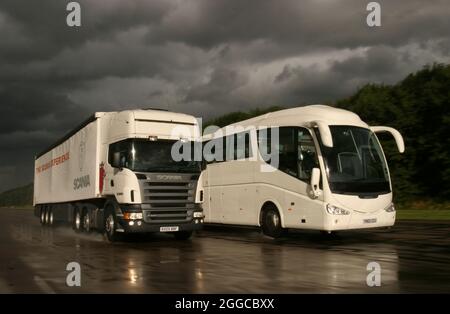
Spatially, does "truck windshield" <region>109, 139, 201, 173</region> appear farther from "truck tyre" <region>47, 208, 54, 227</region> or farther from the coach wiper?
A: "truck tyre" <region>47, 208, 54, 227</region>

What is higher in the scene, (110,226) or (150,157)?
(150,157)

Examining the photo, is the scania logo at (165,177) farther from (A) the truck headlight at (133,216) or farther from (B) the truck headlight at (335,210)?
(B) the truck headlight at (335,210)

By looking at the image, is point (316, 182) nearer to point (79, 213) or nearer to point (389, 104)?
point (79, 213)

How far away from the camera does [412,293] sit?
7539mm

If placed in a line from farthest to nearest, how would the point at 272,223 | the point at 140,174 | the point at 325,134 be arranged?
the point at 272,223 → the point at 140,174 → the point at 325,134

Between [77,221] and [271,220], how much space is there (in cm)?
798

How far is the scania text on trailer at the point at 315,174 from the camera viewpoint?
1445 centimetres

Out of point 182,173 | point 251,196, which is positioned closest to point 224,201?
point 251,196

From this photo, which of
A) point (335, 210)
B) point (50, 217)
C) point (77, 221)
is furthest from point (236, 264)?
point (50, 217)

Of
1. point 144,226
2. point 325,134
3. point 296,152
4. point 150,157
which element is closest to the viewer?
point 325,134

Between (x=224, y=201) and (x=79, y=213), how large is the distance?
5472mm

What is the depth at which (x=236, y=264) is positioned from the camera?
1087cm

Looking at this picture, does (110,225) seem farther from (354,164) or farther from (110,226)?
(354,164)

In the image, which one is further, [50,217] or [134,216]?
[50,217]
